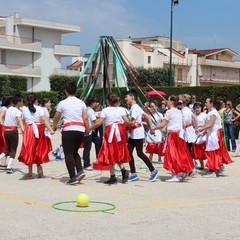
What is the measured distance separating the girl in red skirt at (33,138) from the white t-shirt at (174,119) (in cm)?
245

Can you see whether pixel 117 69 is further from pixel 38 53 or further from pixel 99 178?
pixel 38 53

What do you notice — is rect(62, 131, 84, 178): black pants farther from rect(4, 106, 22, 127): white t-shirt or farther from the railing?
the railing

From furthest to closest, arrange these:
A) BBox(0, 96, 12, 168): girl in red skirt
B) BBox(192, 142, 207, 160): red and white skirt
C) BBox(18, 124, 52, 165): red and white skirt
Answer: BBox(192, 142, 207, 160): red and white skirt
BBox(0, 96, 12, 168): girl in red skirt
BBox(18, 124, 52, 165): red and white skirt

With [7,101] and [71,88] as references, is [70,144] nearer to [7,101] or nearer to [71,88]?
[71,88]

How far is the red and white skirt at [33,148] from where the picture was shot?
10676 mm

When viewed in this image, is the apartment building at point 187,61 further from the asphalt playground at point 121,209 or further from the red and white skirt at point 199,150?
the asphalt playground at point 121,209

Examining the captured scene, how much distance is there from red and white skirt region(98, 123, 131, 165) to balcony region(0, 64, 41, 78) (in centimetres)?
4648

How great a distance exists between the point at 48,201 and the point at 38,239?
2.38 metres

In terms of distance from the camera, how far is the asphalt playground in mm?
6230

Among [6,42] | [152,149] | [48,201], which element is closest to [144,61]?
[6,42]

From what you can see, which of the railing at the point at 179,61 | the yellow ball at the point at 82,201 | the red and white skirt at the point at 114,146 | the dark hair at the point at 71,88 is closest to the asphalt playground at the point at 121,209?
the yellow ball at the point at 82,201

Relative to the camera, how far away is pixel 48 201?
26.9ft

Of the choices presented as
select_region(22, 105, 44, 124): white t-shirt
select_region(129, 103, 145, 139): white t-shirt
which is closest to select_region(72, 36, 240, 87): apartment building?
select_region(22, 105, 44, 124): white t-shirt

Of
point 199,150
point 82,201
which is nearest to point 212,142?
point 199,150
